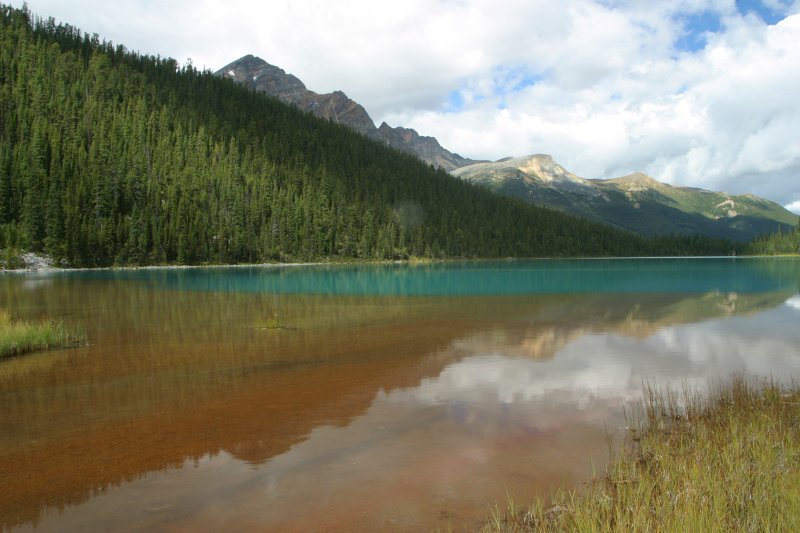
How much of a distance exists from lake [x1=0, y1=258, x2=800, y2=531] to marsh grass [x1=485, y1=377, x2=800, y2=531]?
2.70 feet

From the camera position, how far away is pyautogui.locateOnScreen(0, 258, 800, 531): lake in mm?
9297

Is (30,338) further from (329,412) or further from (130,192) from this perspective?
(130,192)

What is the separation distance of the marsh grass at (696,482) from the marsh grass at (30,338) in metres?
22.5

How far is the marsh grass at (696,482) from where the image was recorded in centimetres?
657

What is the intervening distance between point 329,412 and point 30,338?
16.6 metres

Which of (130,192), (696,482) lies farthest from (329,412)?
(130,192)

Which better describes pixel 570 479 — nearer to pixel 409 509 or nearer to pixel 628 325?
pixel 409 509

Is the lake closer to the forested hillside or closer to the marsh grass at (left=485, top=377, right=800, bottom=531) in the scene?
the marsh grass at (left=485, top=377, right=800, bottom=531)

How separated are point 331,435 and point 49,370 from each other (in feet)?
43.6

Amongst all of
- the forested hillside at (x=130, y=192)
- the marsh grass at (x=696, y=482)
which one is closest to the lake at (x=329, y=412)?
the marsh grass at (x=696, y=482)

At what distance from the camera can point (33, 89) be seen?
16050cm

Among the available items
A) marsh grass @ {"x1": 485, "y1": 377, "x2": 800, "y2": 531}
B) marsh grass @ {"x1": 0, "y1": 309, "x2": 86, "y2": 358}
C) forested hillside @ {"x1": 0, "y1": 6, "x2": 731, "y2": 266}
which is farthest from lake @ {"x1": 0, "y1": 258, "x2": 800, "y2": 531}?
forested hillside @ {"x1": 0, "y1": 6, "x2": 731, "y2": 266}

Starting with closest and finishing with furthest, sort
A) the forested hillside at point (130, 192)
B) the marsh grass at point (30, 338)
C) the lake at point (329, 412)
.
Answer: the lake at point (329, 412)
the marsh grass at point (30, 338)
the forested hillside at point (130, 192)

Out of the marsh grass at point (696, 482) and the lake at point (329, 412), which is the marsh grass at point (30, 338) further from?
the marsh grass at point (696, 482)
